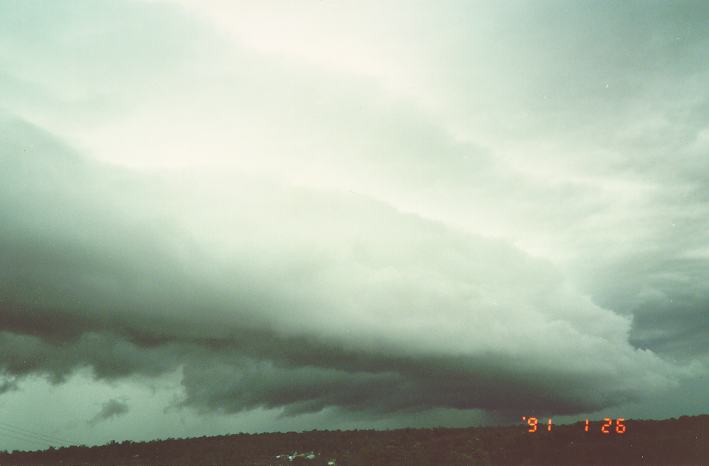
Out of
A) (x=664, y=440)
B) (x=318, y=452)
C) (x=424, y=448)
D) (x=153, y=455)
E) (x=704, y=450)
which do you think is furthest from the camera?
(x=153, y=455)

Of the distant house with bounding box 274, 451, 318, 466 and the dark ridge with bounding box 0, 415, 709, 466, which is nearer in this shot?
the dark ridge with bounding box 0, 415, 709, 466

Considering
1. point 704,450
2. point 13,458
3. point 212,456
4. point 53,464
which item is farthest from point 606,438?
point 13,458

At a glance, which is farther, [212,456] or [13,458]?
[13,458]

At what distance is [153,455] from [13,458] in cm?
4228

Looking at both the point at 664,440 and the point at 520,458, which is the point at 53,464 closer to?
the point at 520,458

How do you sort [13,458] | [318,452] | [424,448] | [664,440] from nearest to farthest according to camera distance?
[664,440], [424,448], [318,452], [13,458]

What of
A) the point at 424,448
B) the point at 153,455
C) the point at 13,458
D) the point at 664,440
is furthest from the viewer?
the point at 13,458

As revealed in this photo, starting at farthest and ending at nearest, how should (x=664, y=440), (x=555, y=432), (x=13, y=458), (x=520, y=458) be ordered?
(x=13, y=458), (x=555, y=432), (x=520, y=458), (x=664, y=440)

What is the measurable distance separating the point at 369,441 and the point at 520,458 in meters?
41.8

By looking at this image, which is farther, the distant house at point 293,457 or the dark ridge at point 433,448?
the distant house at point 293,457

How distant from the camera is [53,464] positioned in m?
135

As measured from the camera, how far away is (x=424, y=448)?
117m

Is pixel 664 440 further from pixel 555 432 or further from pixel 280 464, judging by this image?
pixel 280 464

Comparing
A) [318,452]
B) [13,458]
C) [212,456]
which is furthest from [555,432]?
[13,458]
